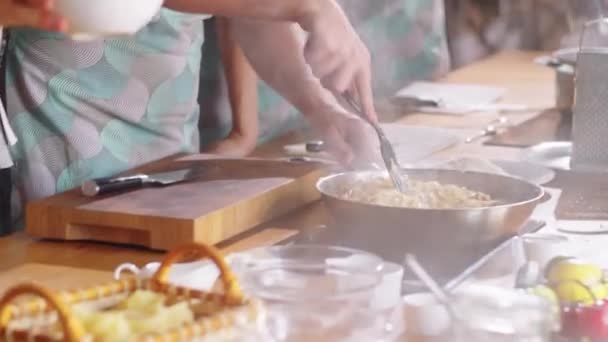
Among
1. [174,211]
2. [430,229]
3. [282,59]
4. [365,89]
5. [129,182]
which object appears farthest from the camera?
[282,59]

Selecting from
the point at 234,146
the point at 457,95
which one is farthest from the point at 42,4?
the point at 457,95

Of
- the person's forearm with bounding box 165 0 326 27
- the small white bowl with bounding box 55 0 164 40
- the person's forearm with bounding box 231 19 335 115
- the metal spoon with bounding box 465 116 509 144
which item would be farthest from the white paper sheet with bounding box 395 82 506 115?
the small white bowl with bounding box 55 0 164 40

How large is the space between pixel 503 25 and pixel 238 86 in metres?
2.15

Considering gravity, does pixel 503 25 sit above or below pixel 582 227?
below

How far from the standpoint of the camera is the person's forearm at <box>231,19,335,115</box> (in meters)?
1.97

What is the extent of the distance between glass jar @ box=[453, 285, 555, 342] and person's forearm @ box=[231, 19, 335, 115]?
0.89m

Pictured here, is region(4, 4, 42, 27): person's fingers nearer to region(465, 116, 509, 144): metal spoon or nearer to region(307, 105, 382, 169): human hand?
region(307, 105, 382, 169): human hand

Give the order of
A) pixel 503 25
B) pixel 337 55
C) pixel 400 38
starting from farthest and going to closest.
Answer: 1. pixel 503 25
2. pixel 400 38
3. pixel 337 55

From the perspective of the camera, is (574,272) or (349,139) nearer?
(574,272)

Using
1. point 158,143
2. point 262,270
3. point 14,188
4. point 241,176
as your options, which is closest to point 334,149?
point 241,176

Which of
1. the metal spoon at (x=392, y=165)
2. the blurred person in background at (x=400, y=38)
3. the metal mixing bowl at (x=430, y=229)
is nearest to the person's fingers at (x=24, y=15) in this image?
the metal mixing bowl at (x=430, y=229)

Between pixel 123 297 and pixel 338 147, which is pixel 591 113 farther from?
pixel 123 297

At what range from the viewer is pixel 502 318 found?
1.08 meters

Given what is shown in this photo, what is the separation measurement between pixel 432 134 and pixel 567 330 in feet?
3.40
